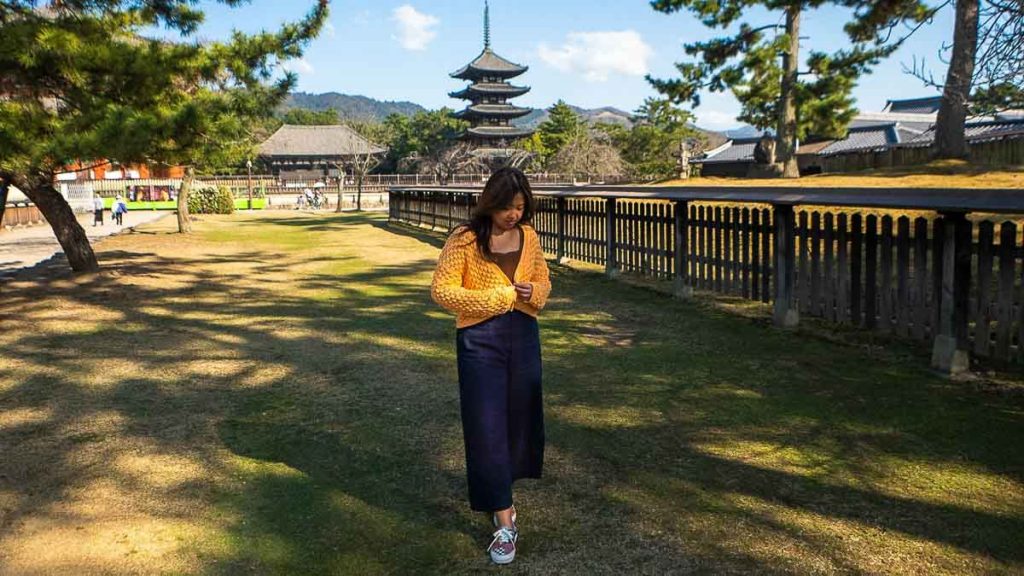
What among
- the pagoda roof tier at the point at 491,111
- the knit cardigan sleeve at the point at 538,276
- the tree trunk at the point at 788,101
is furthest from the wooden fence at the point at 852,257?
the pagoda roof tier at the point at 491,111

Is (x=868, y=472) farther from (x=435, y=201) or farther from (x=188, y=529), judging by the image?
(x=435, y=201)

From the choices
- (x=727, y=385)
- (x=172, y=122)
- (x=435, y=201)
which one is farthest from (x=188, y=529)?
(x=435, y=201)

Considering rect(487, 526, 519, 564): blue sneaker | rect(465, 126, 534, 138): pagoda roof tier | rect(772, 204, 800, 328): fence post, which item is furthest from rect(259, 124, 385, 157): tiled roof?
rect(487, 526, 519, 564): blue sneaker

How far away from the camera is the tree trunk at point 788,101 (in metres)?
24.5

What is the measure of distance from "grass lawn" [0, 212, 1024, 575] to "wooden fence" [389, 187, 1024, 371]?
365 millimetres

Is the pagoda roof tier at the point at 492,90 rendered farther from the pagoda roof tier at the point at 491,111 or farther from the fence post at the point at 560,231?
the fence post at the point at 560,231

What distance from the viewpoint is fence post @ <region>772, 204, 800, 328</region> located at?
7547 mm

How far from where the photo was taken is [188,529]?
11.5 feet

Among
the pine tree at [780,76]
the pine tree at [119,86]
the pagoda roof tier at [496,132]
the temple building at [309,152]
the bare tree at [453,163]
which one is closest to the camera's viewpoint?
the pine tree at [119,86]

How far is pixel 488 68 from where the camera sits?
7025 centimetres

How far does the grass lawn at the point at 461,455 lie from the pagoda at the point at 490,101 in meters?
60.3

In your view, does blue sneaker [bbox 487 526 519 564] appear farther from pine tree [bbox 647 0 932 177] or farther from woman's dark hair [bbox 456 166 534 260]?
pine tree [bbox 647 0 932 177]

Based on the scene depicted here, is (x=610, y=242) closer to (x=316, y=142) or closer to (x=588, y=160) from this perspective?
(x=588, y=160)

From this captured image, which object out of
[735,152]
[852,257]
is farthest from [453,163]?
[852,257]
